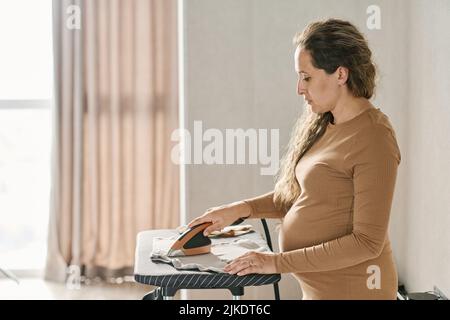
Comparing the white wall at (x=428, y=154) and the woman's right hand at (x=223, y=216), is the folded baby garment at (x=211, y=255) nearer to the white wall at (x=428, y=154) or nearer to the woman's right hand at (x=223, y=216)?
the woman's right hand at (x=223, y=216)

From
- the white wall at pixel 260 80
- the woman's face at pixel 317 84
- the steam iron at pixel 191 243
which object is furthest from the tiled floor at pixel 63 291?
the woman's face at pixel 317 84

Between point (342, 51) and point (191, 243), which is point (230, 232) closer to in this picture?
point (191, 243)

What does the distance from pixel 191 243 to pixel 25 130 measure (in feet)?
7.74

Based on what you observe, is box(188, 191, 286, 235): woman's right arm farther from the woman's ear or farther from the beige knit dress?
the woman's ear

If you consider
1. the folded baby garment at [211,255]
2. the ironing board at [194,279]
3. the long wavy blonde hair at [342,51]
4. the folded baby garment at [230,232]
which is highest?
the long wavy blonde hair at [342,51]

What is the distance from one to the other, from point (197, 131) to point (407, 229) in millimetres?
1071

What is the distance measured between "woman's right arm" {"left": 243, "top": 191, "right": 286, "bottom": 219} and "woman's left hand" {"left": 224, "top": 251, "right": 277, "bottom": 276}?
0.27m

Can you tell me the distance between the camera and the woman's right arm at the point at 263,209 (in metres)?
1.86

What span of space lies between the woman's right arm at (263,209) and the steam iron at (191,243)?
132mm

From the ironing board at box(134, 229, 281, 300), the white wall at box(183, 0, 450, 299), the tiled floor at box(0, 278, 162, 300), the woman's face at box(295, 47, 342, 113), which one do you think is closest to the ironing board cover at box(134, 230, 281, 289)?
the ironing board at box(134, 229, 281, 300)

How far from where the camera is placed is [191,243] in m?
1.81

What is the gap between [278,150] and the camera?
311 centimetres

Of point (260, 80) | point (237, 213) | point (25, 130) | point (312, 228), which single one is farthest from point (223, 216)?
point (25, 130)

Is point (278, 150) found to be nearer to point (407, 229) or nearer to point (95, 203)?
point (407, 229)
